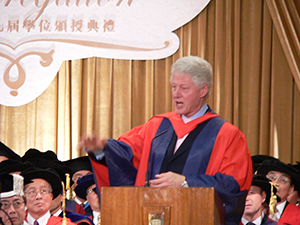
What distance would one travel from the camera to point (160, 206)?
2221 mm

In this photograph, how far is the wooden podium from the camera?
7.19 feet

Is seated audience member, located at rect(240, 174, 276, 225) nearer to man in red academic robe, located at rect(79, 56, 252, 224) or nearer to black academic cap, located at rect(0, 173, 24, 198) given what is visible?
man in red academic robe, located at rect(79, 56, 252, 224)

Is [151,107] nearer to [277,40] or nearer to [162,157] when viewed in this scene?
[277,40]

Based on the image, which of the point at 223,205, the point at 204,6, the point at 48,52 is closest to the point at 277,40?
the point at 204,6

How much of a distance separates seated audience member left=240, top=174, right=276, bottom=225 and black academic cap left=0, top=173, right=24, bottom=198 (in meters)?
2.19

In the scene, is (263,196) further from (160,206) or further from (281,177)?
(160,206)

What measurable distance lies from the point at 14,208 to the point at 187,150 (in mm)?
1907

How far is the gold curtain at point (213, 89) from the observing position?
664 centimetres

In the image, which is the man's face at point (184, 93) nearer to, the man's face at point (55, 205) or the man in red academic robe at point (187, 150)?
the man in red academic robe at point (187, 150)

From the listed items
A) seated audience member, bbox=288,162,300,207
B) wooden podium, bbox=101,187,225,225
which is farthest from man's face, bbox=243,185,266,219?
wooden podium, bbox=101,187,225,225

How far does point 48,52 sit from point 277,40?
134 inches

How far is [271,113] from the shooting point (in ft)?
21.8

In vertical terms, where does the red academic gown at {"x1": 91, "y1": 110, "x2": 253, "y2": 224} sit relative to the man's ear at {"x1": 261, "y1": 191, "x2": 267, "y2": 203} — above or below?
above

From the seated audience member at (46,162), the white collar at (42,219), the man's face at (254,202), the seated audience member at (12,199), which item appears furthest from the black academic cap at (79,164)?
the man's face at (254,202)
